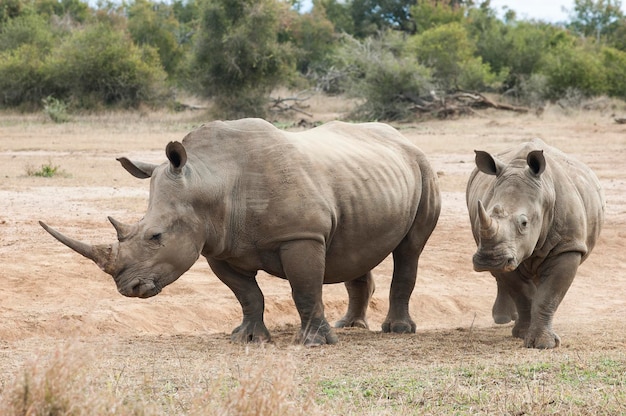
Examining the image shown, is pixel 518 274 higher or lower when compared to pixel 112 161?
higher

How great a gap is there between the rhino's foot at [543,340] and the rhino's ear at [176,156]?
2722mm

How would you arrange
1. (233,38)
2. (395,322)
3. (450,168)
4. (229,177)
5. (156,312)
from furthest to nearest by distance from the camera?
(233,38), (450,168), (156,312), (395,322), (229,177)

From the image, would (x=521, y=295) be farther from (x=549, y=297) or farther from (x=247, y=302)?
(x=247, y=302)

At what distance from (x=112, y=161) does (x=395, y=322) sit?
11307 mm

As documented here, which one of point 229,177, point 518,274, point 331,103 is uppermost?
point 229,177

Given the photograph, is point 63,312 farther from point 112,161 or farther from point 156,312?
point 112,161

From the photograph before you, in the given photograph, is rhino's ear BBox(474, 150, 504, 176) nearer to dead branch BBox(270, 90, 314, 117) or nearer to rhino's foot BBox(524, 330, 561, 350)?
rhino's foot BBox(524, 330, 561, 350)

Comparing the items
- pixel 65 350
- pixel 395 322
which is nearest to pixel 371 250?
pixel 395 322

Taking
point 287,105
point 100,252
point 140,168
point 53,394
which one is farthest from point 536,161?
point 287,105

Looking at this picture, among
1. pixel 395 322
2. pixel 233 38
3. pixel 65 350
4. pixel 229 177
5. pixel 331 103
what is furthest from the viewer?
pixel 331 103

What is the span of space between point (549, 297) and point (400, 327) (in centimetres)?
136

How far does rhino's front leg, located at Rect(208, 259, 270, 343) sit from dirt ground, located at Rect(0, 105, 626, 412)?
163 millimetres

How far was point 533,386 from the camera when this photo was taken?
5602 millimetres

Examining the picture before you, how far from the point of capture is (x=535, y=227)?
7.25m
